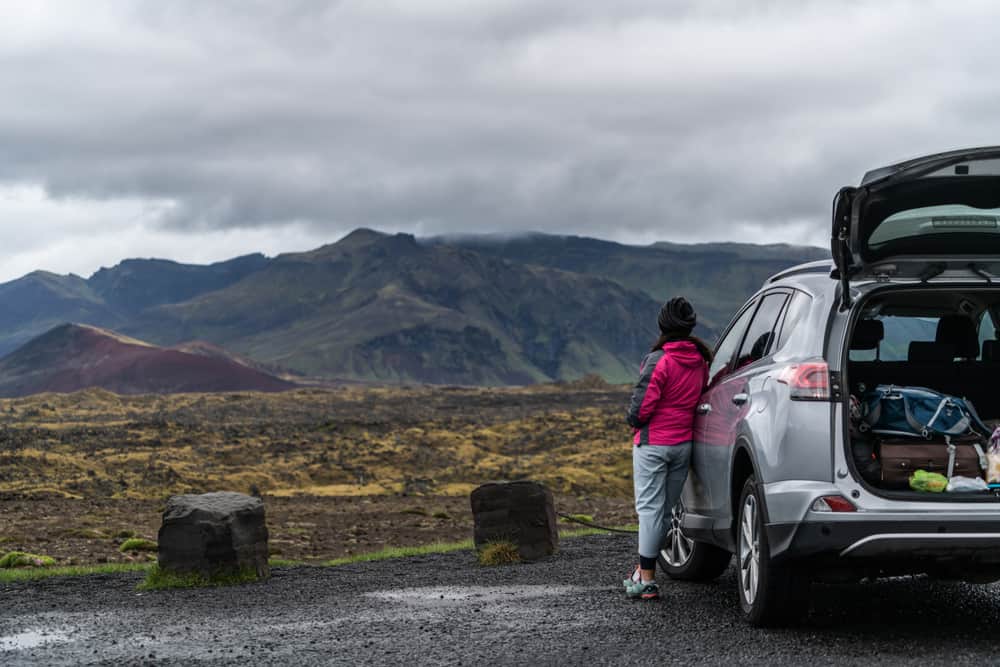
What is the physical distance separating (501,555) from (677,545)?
3.31 metres

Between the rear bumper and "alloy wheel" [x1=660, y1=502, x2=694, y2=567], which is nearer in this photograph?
the rear bumper

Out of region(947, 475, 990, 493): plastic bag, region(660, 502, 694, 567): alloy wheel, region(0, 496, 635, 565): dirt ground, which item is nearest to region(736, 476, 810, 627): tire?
region(947, 475, 990, 493): plastic bag

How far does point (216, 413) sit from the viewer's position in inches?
3617

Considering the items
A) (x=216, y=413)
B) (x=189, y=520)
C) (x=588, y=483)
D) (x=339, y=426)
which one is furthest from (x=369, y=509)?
(x=216, y=413)

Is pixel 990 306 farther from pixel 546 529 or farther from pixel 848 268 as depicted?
pixel 546 529

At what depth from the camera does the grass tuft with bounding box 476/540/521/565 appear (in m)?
13.8

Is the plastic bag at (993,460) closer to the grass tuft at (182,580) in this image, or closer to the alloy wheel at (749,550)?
the alloy wheel at (749,550)

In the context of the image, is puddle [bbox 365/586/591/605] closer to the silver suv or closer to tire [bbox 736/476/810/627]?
the silver suv

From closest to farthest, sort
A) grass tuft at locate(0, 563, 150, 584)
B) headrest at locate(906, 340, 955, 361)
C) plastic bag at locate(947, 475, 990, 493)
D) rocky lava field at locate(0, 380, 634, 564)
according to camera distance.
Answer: plastic bag at locate(947, 475, 990, 493) → headrest at locate(906, 340, 955, 361) → grass tuft at locate(0, 563, 150, 584) → rocky lava field at locate(0, 380, 634, 564)

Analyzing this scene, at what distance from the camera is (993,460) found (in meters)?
7.51

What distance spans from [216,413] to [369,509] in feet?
222

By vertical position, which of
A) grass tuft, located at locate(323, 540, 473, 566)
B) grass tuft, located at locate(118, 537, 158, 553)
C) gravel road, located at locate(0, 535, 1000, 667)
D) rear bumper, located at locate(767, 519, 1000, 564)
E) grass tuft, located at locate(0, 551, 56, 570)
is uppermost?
rear bumper, located at locate(767, 519, 1000, 564)

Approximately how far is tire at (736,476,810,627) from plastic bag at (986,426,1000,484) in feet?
4.04

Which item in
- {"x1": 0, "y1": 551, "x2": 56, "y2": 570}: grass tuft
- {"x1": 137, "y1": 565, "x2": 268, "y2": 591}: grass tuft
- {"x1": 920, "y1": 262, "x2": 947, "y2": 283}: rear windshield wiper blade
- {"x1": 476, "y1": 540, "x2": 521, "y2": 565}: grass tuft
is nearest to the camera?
{"x1": 920, "y1": 262, "x2": 947, "y2": 283}: rear windshield wiper blade
